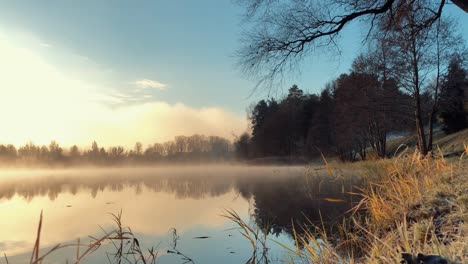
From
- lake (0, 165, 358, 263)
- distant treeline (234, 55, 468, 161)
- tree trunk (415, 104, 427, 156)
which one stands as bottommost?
lake (0, 165, 358, 263)

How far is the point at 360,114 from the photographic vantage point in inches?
963

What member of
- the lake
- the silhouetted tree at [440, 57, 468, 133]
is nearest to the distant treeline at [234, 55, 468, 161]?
the silhouetted tree at [440, 57, 468, 133]

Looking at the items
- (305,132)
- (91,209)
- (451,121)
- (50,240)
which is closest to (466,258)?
(50,240)

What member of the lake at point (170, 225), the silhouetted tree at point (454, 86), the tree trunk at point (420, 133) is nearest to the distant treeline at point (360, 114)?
the silhouetted tree at point (454, 86)

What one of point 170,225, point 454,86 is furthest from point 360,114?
point 170,225

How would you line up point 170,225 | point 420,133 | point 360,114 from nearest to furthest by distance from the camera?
point 170,225
point 420,133
point 360,114

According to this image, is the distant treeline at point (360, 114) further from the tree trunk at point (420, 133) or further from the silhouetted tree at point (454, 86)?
the tree trunk at point (420, 133)

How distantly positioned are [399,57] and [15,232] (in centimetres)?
1702

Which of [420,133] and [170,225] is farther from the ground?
[420,133]

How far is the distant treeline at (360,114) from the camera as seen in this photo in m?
18.2

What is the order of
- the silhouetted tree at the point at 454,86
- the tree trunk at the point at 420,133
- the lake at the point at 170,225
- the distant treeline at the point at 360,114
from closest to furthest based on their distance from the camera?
1. the lake at the point at 170,225
2. the tree trunk at the point at 420,133
3. the silhouetted tree at the point at 454,86
4. the distant treeline at the point at 360,114

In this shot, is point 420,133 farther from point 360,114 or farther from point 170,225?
point 170,225

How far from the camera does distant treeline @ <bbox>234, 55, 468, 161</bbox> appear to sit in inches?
715

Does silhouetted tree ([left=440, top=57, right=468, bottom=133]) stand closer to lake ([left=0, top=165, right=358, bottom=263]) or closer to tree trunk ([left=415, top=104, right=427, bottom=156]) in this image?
tree trunk ([left=415, top=104, right=427, bottom=156])
